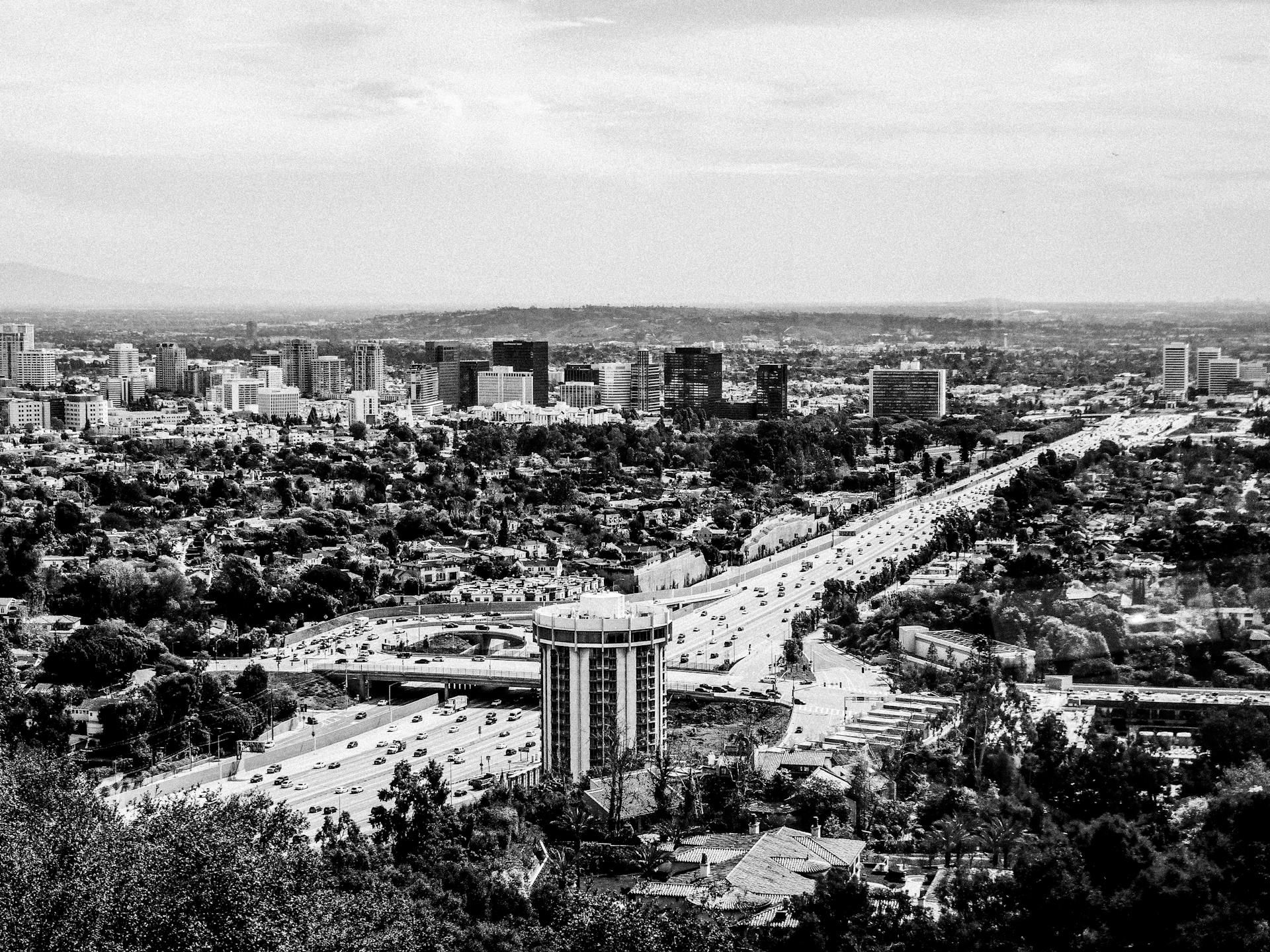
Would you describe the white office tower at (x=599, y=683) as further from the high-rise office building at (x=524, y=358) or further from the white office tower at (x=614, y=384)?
the high-rise office building at (x=524, y=358)

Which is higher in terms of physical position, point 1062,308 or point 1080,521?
point 1062,308

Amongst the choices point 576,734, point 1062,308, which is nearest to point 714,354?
point 1062,308

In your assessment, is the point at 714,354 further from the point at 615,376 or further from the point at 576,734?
the point at 576,734

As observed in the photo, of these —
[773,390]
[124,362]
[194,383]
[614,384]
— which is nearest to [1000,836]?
[773,390]

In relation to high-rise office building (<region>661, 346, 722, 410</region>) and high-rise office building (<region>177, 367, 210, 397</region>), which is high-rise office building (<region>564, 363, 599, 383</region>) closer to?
high-rise office building (<region>661, 346, 722, 410</region>)

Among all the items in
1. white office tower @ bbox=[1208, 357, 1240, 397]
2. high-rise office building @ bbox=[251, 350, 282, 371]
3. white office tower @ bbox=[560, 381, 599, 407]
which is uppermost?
white office tower @ bbox=[1208, 357, 1240, 397]

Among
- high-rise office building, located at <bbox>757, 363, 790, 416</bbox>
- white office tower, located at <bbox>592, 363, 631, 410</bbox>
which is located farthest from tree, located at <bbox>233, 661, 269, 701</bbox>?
white office tower, located at <bbox>592, 363, 631, 410</bbox>

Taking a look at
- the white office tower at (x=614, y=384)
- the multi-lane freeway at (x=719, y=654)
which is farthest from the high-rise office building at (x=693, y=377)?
the multi-lane freeway at (x=719, y=654)
